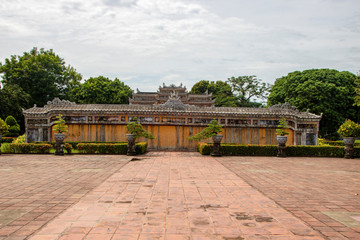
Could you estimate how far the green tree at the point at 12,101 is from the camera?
29.3 m

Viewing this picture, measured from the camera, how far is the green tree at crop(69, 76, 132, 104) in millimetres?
41375

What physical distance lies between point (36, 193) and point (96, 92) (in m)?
37.0

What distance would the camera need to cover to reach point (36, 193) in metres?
6.49

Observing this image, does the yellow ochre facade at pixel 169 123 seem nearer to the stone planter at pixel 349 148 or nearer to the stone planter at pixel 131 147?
the stone planter at pixel 349 148

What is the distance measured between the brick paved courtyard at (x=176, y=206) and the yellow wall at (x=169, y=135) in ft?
36.5

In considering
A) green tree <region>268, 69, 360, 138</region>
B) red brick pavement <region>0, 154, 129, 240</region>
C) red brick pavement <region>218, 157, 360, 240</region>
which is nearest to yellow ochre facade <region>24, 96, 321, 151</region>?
red brick pavement <region>0, 154, 129, 240</region>

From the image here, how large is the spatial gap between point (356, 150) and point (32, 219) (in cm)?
1800

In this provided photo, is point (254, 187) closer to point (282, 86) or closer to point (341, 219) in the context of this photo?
point (341, 219)

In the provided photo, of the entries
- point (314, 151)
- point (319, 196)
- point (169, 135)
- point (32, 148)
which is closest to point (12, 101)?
point (32, 148)

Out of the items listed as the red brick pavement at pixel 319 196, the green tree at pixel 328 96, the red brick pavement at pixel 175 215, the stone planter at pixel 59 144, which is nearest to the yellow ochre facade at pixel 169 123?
the stone planter at pixel 59 144

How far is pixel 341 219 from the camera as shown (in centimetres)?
489

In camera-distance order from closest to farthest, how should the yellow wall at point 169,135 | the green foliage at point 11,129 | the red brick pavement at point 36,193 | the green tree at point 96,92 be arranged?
the red brick pavement at point 36,193
the yellow wall at point 169,135
the green foliage at point 11,129
the green tree at point 96,92

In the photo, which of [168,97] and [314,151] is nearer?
[314,151]

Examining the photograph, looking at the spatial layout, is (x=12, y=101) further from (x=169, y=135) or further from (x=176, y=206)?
(x=176, y=206)
